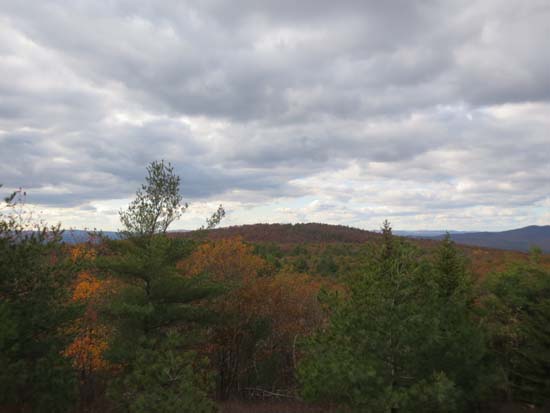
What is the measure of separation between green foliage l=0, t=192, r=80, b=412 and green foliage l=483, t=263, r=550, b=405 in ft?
40.4

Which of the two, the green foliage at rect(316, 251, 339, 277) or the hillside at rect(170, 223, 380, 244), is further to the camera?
the hillside at rect(170, 223, 380, 244)

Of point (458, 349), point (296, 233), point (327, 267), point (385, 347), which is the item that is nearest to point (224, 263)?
point (458, 349)

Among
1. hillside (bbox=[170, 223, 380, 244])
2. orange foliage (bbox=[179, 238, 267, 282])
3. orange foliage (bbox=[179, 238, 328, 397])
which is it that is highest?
hillside (bbox=[170, 223, 380, 244])

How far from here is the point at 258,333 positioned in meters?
20.4

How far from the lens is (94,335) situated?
1839 centimetres

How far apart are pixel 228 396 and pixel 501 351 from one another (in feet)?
38.4

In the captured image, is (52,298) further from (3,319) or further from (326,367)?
(326,367)

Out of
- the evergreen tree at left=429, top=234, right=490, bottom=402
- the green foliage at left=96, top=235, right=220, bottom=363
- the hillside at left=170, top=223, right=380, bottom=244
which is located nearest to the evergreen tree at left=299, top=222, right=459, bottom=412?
the evergreen tree at left=429, top=234, right=490, bottom=402

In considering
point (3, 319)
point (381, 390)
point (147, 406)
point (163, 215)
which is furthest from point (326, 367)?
point (163, 215)

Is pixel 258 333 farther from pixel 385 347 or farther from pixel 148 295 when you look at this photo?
pixel 385 347

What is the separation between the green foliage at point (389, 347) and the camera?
843 cm

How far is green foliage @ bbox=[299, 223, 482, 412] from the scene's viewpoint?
8.43 metres

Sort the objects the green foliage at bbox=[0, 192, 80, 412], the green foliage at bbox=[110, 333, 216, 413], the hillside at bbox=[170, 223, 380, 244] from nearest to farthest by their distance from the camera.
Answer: the green foliage at bbox=[110, 333, 216, 413] → the green foliage at bbox=[0, 192, 80, 412] → the hillside at bbox=[170, 223, 380, 244]

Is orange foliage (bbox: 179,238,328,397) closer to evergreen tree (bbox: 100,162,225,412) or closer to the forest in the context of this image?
the forest
